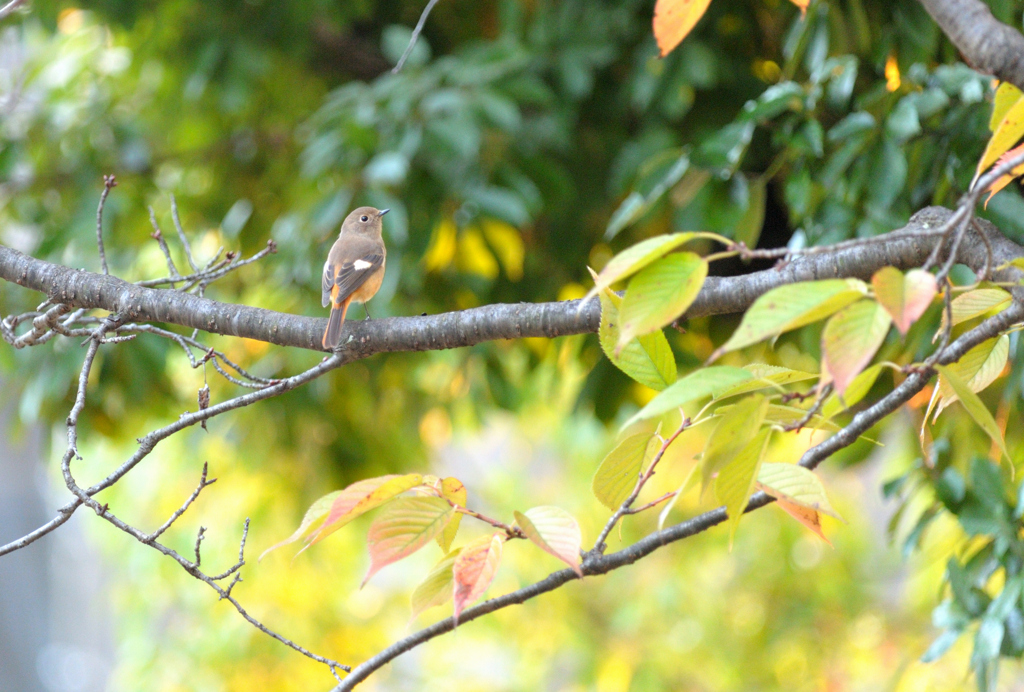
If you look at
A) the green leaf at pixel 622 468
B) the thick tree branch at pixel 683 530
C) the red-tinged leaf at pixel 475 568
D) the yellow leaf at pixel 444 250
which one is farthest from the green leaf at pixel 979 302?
the yellow leaf at pixel 444 250

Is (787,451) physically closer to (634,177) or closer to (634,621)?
(634,621)

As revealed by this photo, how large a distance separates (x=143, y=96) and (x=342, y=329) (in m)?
3.28

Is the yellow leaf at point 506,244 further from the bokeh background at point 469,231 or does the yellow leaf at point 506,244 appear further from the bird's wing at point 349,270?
the bird's wing at point 349,270

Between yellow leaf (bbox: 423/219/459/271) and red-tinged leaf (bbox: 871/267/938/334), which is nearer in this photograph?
red-tinged leaf (bbox: 871/267/938/334)

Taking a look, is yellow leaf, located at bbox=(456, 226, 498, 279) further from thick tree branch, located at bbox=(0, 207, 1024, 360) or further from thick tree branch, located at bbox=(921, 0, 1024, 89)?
thick tree branch, located at bbox=(921, 0, 1024, 89)

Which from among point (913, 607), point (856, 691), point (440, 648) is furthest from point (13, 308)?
point (856, 691)

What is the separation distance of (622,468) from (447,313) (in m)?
0.41

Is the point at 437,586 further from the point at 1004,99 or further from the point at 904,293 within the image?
the point at 1004,99

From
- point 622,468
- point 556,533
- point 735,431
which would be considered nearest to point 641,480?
point 622,468

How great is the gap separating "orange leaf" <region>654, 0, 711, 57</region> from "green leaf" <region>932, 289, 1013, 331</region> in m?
0.55

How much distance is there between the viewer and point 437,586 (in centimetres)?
114

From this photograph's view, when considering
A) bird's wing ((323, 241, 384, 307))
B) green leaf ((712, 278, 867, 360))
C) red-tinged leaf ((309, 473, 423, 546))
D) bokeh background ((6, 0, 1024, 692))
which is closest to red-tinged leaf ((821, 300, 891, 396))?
green leaf ((712, 278, 867, 360))

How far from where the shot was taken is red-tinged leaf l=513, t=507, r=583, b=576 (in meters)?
0.98

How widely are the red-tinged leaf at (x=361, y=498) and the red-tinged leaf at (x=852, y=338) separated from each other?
0.52 m
